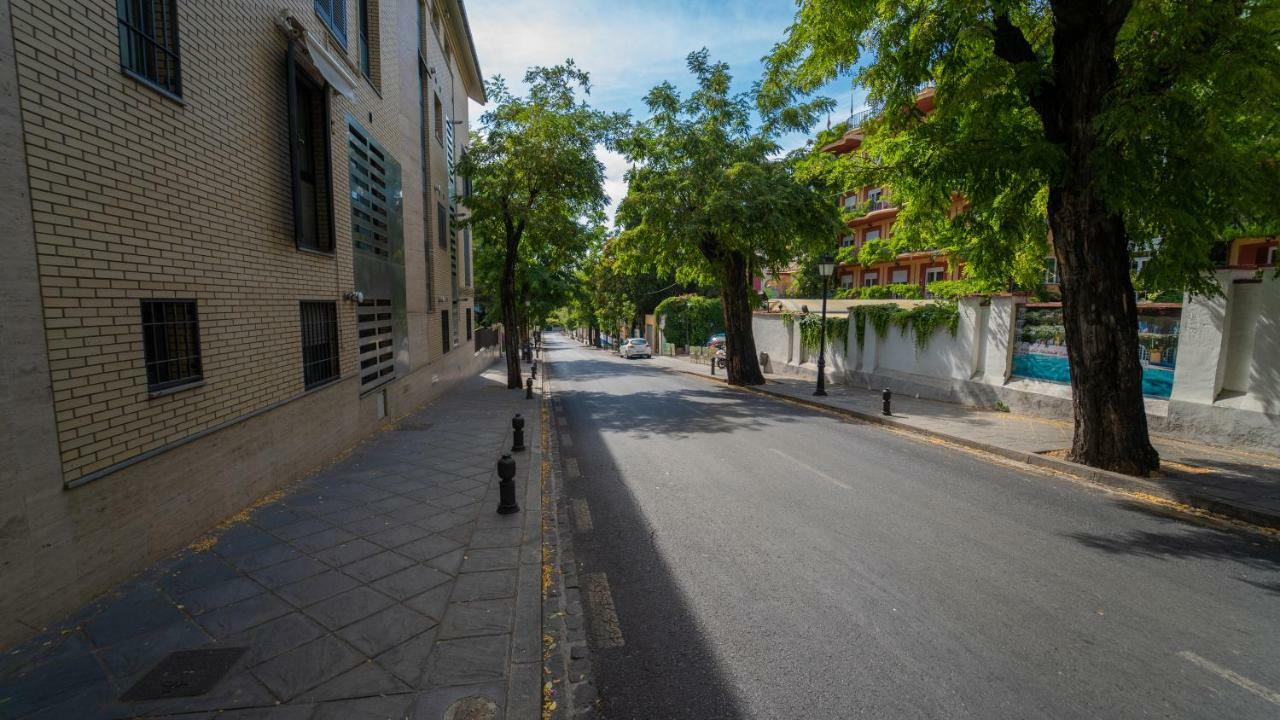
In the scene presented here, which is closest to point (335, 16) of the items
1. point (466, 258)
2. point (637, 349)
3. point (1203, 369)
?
point (466, 258)

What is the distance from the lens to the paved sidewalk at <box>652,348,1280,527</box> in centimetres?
628

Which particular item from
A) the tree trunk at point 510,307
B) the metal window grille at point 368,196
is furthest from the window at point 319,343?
the tree trunk at point 510,307

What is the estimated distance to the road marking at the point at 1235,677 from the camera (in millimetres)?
3102

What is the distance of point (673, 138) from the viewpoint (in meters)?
18.0

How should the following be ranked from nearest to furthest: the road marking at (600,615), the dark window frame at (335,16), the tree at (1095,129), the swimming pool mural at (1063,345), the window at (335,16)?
the road marking at (600,615)
the tree at (1095,129)
the dark window frame at (335,16)
the window at (335,16)
the swimming pool mural at (1063,345)

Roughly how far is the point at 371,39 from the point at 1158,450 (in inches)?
656

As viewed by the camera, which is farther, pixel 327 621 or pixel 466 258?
pixel 466 258

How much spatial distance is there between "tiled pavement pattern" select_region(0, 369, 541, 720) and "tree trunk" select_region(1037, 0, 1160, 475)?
26.3 ft

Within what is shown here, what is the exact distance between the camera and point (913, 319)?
15.4 metres

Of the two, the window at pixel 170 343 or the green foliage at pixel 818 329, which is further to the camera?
the green foliage at pixel 818 329

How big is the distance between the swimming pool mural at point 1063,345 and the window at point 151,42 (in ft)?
45.3

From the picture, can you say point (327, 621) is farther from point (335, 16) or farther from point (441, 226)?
point (441, 226)

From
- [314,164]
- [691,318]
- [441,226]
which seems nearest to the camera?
[314,164]

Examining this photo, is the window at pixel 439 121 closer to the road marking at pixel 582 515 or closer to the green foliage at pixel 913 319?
the green foliage at pixel 913 319
